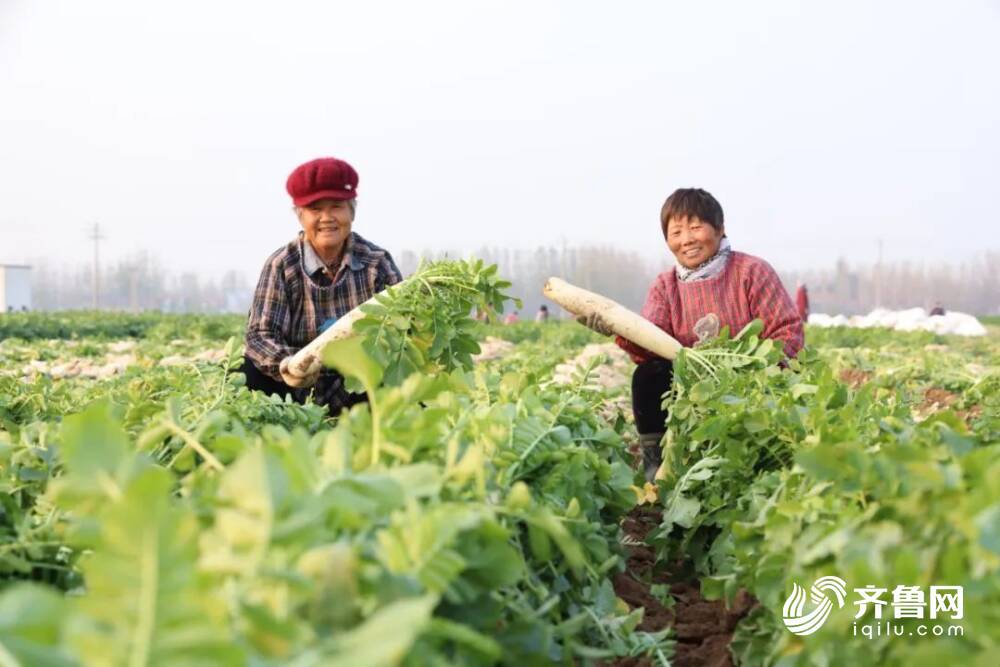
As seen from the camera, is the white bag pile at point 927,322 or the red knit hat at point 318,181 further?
the white bag pile at point 927,322

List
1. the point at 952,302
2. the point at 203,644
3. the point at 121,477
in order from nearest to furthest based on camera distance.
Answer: the point at 203,644, the point at 121,477, the point at 952,302

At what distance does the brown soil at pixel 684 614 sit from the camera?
264 cm

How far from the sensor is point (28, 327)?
19.4m

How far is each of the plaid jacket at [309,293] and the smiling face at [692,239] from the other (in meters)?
1.29

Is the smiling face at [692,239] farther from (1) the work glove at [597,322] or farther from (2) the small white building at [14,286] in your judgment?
(2) the small white building at [14,286]

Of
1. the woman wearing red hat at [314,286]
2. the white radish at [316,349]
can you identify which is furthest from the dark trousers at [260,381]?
the white radish at [316,349]

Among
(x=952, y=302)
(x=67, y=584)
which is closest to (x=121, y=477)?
(x=67, y=584)

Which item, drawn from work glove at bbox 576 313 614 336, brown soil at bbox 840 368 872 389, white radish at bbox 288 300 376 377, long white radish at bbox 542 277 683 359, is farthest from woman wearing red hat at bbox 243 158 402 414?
brown soil at bbox 840 368 872 389

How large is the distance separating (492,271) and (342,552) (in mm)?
2346

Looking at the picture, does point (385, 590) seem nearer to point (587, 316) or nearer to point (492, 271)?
point (492, 271)

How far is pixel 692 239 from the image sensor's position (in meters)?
4.66

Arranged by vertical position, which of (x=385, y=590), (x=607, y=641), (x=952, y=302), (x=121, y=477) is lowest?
(x=952, y=302)

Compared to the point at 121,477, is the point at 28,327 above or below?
below

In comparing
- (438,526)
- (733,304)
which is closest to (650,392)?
(733,304)
